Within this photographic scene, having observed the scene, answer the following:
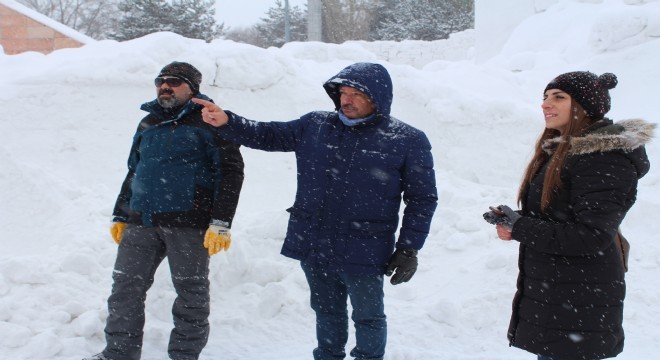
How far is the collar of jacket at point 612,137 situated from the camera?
7.70ft

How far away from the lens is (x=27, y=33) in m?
13.7

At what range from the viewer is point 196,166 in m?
3.44

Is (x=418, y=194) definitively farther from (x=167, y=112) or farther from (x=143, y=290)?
(x=143, y=290)

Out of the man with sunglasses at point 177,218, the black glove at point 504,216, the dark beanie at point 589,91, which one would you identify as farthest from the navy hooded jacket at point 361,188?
the dark beanie at point 589,91

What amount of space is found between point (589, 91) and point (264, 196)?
14.0ft

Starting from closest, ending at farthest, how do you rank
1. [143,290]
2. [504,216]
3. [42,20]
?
[504,216]
[143,290]
[42,20]

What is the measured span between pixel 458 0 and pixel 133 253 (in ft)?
97.0

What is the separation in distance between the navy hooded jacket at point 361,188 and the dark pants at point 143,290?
635 millimetres

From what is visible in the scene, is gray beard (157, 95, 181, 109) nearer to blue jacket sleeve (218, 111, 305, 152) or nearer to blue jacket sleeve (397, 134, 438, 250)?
blue jacket sleeve (218, 111, 305, 152)

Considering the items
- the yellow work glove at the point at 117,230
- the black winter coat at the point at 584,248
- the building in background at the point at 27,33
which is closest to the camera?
the black winter coat at the point at 584,248

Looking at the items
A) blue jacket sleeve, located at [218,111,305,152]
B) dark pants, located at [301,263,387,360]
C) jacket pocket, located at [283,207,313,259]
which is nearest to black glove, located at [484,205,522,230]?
dark pants, located at [301,263,387,360]

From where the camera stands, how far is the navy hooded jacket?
301cm

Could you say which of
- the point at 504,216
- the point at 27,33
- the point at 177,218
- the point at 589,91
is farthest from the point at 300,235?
the point at 27,33

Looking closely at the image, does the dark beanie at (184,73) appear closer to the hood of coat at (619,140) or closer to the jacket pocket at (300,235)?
the jacket pocket at (300,235)
